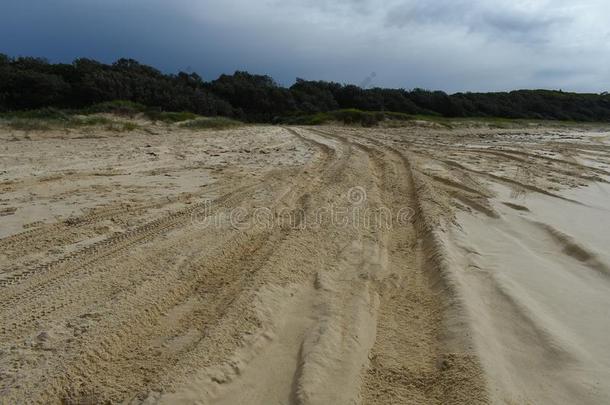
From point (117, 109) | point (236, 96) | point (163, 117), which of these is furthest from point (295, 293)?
point (236, 96)

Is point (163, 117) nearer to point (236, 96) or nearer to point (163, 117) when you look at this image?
point (163, 117)

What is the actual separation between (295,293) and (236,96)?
4098cm

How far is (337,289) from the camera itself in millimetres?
3338

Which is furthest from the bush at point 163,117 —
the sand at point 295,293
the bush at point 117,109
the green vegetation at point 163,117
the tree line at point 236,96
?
the sand at point 295,293

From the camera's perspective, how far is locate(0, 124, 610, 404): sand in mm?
2273

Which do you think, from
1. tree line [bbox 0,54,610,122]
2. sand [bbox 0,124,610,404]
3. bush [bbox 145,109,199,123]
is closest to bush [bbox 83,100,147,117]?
bush [bbox 145,109,199,123]

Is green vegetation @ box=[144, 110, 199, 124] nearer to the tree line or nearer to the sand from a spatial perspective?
the tree line

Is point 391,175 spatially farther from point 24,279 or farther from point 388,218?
point 24,279

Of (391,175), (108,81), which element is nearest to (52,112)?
(108,81)

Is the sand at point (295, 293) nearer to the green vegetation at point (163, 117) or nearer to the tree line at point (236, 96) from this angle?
the green vegetation at point (163, 117)

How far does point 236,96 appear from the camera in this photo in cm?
4219

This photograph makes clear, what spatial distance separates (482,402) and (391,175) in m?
6.08

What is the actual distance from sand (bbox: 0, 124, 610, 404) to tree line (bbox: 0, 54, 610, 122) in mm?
25799

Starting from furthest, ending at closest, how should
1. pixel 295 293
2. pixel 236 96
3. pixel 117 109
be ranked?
pixel 236 96 → pixel 117 109 → pixel 295 293
